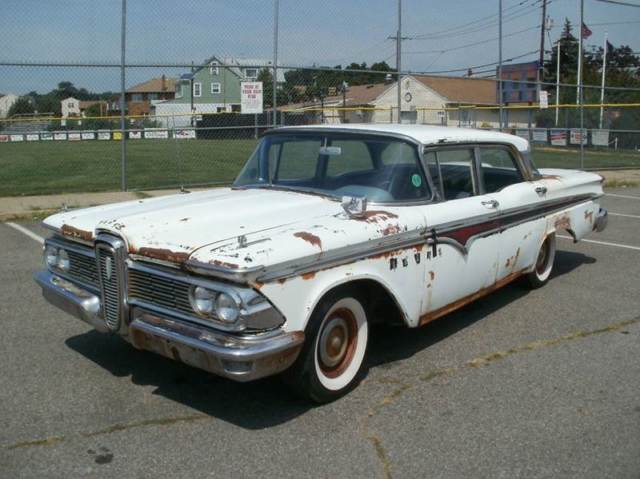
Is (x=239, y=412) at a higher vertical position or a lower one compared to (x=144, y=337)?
lower

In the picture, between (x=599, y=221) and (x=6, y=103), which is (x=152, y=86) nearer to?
(x=6, y=103)

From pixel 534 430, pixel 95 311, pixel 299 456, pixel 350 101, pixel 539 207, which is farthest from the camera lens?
pixel 350 101

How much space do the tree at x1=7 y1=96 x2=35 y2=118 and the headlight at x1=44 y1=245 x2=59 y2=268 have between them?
24.9ft

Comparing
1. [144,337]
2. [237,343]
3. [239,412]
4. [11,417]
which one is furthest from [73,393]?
[237,343]

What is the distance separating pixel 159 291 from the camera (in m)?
3.65

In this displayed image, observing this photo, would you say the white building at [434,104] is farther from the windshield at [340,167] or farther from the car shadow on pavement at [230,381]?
the car shadow on pavement at [230,381]

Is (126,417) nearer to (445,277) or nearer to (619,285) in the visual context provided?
(445,277)

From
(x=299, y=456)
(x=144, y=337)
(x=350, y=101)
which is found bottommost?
(x=299, y=456)

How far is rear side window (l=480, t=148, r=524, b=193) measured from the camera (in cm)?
545

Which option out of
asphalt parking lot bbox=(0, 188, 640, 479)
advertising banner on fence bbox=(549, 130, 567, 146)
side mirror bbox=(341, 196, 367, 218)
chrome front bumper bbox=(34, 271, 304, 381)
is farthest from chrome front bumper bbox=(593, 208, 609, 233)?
advertising banner on fence bbox=(549, 130, 567, 146)

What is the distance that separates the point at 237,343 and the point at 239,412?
2.05ft

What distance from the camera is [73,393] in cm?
400

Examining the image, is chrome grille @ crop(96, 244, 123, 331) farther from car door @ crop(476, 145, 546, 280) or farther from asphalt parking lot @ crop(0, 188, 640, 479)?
car door @ crop(476, 145, 546, 280)

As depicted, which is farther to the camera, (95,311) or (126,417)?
(95,311)
